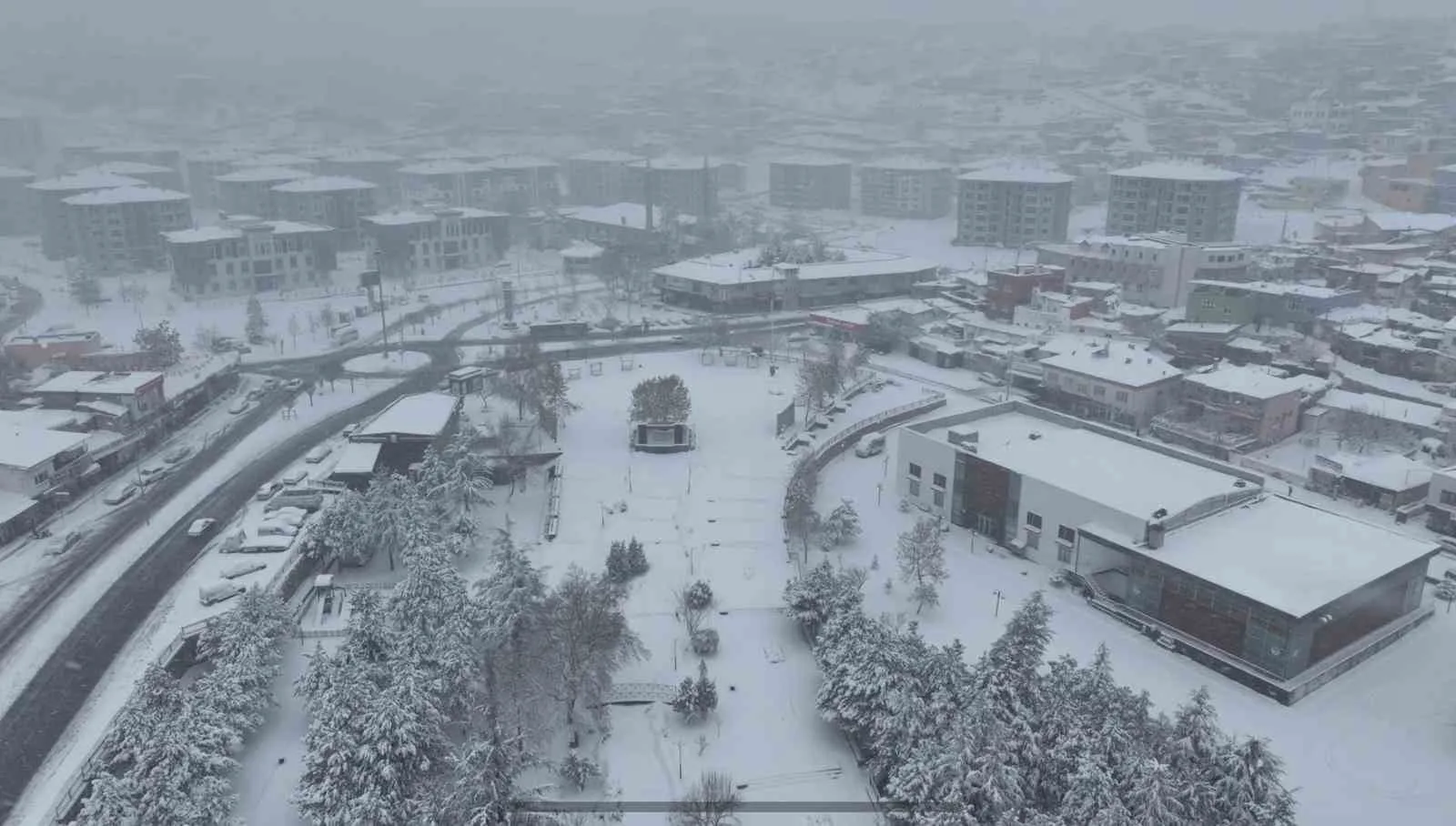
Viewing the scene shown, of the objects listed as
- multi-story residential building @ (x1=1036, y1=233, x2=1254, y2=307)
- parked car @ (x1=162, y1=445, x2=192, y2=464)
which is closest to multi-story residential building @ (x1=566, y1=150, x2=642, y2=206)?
multi-story residential building @ (x1=1036, y1=233, x2=1254, y2=307)

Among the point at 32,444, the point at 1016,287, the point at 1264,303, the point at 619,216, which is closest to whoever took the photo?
the point at 32,444

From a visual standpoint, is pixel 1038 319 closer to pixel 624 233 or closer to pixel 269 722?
pixel 624 233

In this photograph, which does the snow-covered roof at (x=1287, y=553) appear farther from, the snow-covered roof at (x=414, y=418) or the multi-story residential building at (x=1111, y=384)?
the snow-covered roof at (x=414, y=418)

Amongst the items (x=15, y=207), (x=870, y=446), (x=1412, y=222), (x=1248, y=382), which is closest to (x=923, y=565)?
(x=870, y=446)

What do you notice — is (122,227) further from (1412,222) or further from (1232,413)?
(1412,222)

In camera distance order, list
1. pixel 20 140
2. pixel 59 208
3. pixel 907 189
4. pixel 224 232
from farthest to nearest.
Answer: pixel 20 140 → pixel 907 189 → pixel 59 208 → pixel 224 232

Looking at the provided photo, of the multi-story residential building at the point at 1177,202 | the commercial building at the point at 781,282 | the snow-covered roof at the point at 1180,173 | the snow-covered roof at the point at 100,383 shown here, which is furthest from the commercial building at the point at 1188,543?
the snow-covered roof at the point at 1180,173

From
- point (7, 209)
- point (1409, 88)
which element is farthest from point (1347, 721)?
point (1409, 88)
